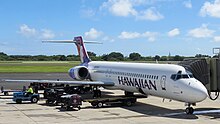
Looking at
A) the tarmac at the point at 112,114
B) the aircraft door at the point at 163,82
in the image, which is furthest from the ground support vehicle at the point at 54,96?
the aircraft door at the point at 163,82

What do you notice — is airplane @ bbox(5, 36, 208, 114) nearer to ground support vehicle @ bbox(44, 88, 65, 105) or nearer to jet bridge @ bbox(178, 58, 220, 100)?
jet bridge @ bbox(178, 58, 220, 100)

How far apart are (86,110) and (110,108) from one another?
6.71ft

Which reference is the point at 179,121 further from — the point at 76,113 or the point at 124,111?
the point at 76,113

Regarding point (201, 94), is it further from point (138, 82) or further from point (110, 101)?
point (110, 101)

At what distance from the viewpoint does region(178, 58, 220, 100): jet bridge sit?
2408 cm

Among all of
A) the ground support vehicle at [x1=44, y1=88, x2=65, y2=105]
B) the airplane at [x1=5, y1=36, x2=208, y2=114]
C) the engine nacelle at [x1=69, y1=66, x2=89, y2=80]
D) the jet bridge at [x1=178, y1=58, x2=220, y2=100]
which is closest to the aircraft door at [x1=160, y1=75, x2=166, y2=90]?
the airplane at [x1=5, y1=36, x2=208, y2=114]

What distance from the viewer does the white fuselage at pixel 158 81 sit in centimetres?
2158

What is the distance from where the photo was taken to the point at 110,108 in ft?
84.8

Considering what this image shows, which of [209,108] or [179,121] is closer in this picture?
[179,121]

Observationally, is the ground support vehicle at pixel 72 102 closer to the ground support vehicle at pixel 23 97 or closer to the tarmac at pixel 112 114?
the tarmac at pixel 112 114

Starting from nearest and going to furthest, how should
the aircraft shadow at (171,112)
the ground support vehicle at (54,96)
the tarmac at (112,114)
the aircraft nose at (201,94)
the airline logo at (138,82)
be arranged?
the tarmac at (112,114), the aircraft nose at (201,94), the aircraft shadow at (171,112), the airline logo at (138,82), the ground support vehicle at (54,96)

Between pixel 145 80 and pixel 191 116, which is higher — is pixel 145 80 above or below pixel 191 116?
above

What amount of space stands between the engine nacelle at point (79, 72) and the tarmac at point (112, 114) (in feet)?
31.1

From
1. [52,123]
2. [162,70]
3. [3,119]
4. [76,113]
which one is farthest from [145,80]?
[3,119]
